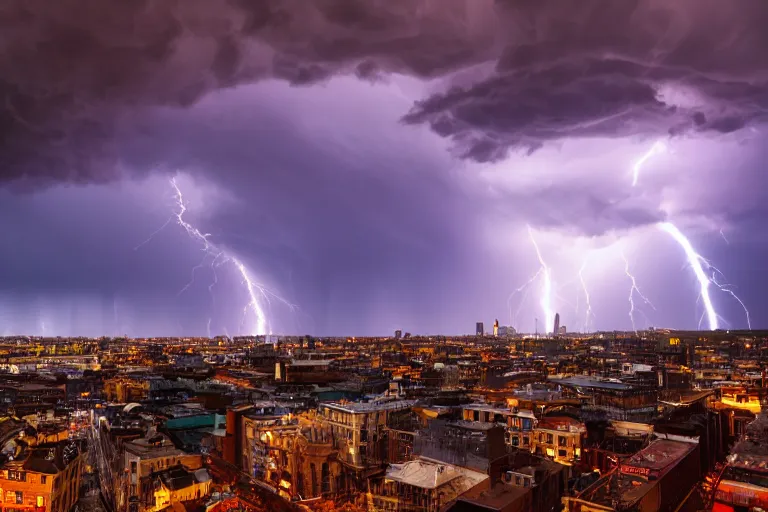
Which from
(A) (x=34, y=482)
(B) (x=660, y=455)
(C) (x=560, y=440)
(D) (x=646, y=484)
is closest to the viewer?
(D) (x=646, y=484)

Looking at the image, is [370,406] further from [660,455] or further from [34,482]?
[34,482]

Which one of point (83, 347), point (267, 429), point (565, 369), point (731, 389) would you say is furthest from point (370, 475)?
point (83, 347)

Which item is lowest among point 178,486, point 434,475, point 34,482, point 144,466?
point 178,486

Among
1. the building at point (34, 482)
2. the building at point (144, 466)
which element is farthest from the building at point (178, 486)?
the building at point (34, 482)

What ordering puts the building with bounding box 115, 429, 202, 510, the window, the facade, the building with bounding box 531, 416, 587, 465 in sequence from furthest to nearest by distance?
1. the facade
2. the building with bounding box 531, 416, 587, 465
3. the building with bounding box 115, 429, 202, 510
4. the window

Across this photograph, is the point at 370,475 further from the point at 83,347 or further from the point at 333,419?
the point at 83,347

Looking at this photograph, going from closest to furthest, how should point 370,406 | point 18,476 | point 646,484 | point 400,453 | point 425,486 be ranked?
1. point 646,484
2. point 425,486
3. point 18,476
4. point 400,453
5. point 370,406

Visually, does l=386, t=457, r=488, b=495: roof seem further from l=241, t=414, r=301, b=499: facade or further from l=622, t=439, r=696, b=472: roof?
l=241, t=414, r=301, b=499: facade

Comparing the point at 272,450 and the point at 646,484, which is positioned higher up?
the point at 646,484

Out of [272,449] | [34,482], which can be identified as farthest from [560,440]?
[34,482]

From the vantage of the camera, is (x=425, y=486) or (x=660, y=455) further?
(x=660, y=455)

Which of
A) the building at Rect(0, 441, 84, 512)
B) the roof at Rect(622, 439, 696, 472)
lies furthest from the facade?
the roof at Rect(622, 439, 696, 472)
